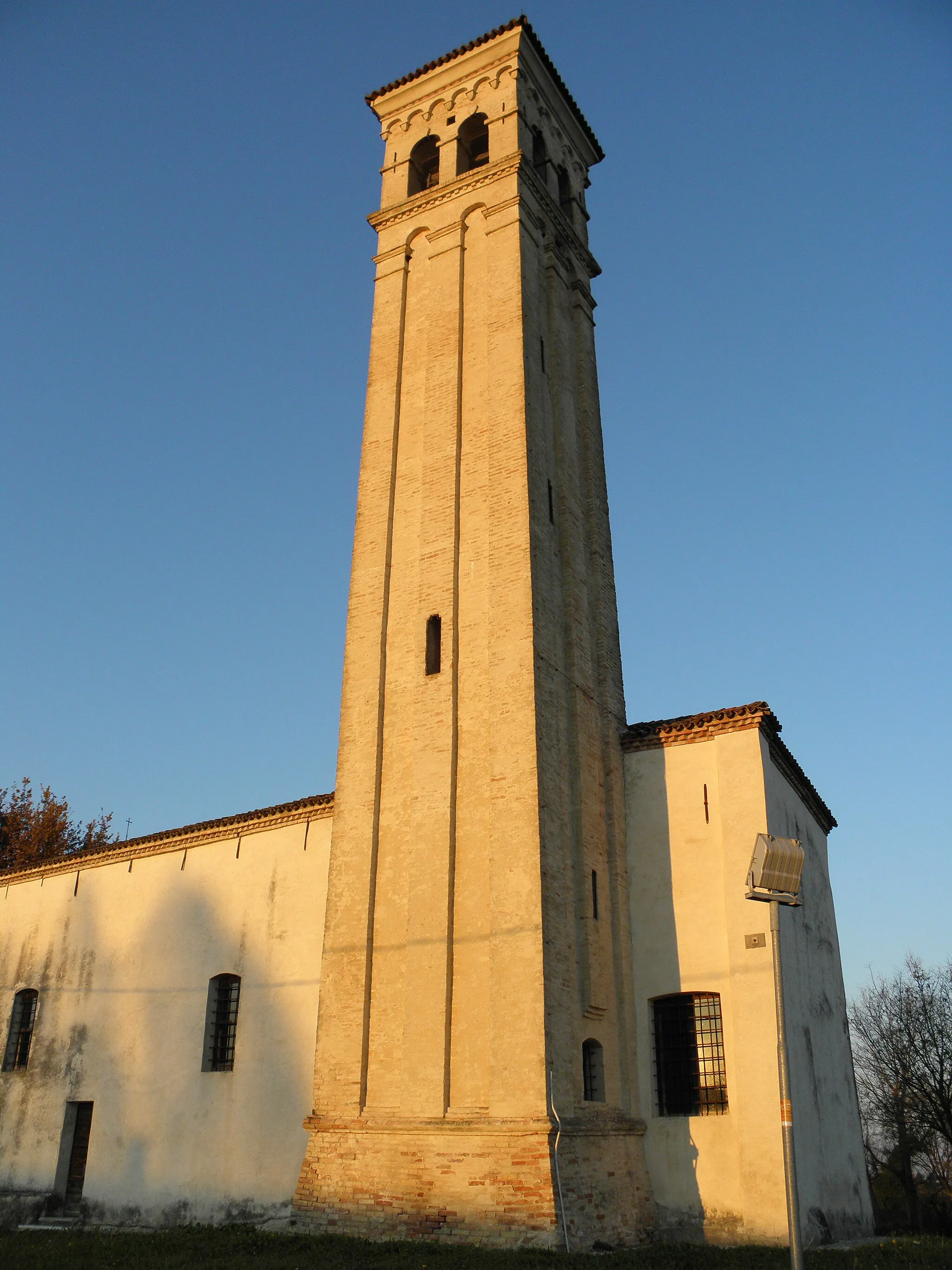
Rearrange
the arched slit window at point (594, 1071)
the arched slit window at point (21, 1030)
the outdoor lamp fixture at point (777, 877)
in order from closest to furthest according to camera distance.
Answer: the outdoor lamp fixture at point (777, 877) < the arched slit window at point (594, 1071) < the arched slit window at point (21, 1030)

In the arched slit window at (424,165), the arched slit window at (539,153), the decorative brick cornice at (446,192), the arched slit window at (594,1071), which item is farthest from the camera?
the arched slit window at (424,165)

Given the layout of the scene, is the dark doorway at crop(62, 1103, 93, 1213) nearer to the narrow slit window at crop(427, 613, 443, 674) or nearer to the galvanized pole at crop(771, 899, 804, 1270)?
the narrow slit window at crop(427, 613, 443, 674)

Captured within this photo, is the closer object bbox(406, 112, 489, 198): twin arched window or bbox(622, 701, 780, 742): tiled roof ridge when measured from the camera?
bbox(622, 701, 780, 742): tiled roof ridge

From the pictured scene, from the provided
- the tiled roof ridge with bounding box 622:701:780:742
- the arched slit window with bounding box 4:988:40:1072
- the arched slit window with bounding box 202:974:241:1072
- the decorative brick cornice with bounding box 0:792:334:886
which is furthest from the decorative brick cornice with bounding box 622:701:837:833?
the arched slit window with bounding box 4:988:40:1072

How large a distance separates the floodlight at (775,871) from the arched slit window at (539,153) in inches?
770

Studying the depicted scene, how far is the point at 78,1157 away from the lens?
20.9 m

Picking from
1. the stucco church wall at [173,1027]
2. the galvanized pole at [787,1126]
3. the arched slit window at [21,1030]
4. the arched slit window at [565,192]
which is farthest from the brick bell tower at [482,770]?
the arched slit window at [21,1030]

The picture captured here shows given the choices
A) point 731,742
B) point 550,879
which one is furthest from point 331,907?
point 731,742

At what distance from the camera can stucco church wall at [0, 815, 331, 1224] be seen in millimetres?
17969

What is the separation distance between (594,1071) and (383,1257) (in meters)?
4.29

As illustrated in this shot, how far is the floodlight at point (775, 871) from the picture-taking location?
9531 mm

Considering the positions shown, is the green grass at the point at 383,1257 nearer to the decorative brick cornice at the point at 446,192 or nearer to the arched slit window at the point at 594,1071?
the arched slit window at the point at 594,1071

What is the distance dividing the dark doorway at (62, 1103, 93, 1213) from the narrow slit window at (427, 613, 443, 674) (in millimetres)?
12241

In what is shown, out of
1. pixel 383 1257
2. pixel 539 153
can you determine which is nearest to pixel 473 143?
pixel 539 153
